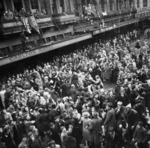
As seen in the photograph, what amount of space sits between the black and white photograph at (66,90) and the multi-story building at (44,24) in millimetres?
60

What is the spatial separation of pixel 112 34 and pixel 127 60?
14.1 m

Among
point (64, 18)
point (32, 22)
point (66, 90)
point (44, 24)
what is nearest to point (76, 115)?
point (66, 90)

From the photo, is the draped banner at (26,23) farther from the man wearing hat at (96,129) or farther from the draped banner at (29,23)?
the man wearing hat at (96,129)

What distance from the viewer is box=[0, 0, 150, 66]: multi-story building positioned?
14094 mm

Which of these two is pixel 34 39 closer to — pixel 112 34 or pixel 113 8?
pixel 112 34

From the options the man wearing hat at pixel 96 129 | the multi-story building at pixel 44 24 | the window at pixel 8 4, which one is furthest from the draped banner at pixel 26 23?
the man wearing hat at pixel 96 129

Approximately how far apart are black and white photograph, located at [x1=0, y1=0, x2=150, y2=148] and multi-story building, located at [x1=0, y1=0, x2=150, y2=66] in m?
0.06

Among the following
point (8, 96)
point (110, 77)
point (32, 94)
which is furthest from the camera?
point (110, 77)

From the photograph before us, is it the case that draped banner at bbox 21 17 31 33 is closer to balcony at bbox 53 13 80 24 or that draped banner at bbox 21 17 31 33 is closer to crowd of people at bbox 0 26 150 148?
crowd of people at bbox 0 26 150 148

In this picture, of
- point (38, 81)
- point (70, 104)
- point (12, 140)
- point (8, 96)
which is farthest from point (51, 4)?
point (12, 140)

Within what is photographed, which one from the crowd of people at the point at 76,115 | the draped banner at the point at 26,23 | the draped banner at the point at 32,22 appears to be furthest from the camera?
the draped banner at the point at 32,22

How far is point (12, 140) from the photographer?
25.2 feet

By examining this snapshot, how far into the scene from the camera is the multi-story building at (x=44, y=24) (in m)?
14.1

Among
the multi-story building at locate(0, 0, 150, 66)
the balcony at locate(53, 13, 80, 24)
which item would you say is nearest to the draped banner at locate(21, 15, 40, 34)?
the multi-story building at locate(0, 0, 150, 66)
